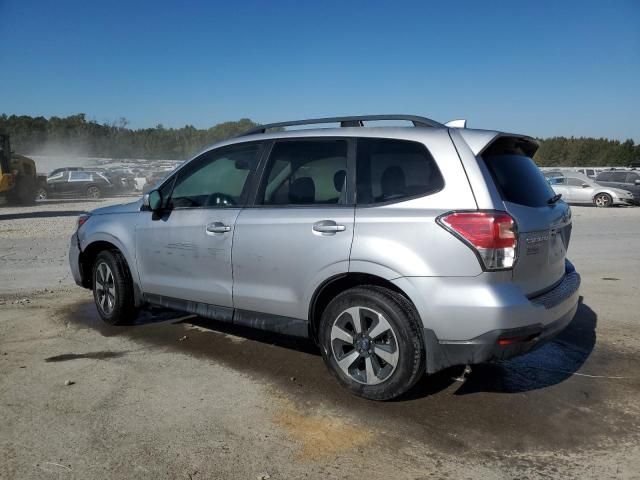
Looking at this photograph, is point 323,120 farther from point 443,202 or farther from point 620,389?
point 620,389

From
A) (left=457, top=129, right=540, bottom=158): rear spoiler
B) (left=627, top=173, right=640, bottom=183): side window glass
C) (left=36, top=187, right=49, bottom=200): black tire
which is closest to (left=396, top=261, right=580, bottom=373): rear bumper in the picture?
(left=457, top=129, right=540, bottom=158): rear spoiler

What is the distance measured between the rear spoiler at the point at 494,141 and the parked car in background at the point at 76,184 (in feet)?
94.1

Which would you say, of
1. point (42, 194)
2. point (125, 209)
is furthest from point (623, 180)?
point (42, 194)

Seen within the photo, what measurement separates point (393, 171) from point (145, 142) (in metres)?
77.3

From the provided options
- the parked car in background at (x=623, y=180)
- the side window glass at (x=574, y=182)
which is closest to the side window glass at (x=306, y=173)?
the side window glass at (x=574, y=182)

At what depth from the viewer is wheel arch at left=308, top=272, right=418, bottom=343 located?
3601mm

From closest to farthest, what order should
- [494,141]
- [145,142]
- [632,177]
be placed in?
[494,141]
[632,177]
[145,142]

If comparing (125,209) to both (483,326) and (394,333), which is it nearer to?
(394,333)

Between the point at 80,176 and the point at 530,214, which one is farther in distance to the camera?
the point at 80,176

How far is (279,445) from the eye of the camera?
3.12m

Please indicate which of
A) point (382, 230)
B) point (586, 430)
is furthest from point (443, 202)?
point (586, 430)

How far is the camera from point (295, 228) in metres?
3.92

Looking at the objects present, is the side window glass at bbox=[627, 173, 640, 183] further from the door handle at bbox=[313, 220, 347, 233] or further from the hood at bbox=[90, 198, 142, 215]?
the door handle at bbox=[313, 220, 347, 233]

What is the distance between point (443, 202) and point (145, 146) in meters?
77.2
